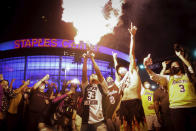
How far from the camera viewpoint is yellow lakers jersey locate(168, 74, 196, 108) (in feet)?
13.0

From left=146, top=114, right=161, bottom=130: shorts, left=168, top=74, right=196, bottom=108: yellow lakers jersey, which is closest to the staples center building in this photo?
left=146, top=114, right=161, bottom=130: shorts

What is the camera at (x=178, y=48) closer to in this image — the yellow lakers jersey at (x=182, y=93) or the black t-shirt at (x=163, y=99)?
the yellow lakers jersey at (x=182, y=93)

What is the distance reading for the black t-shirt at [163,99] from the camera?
6.33m

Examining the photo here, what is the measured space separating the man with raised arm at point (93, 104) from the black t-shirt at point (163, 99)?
3.04 meters

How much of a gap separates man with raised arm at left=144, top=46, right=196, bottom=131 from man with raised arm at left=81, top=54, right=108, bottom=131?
1662 millimetres

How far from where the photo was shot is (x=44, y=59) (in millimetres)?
33969

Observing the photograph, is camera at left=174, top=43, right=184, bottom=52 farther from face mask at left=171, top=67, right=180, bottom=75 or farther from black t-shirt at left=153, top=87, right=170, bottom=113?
black t-shirt at left=153, top=87, right=170, bottom=113

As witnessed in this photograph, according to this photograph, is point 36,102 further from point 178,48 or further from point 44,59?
point 44,59

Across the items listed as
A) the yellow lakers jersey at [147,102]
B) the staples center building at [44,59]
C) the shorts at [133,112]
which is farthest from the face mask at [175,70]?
the staples center building at [44,59]

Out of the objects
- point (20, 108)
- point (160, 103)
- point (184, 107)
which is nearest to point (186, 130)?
point (184, 107)

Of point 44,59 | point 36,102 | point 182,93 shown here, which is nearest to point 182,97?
point 182,93

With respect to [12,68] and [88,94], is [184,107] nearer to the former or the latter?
[88,94]

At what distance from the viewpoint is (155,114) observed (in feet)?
23.5

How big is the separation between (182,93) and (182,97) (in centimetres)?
10
